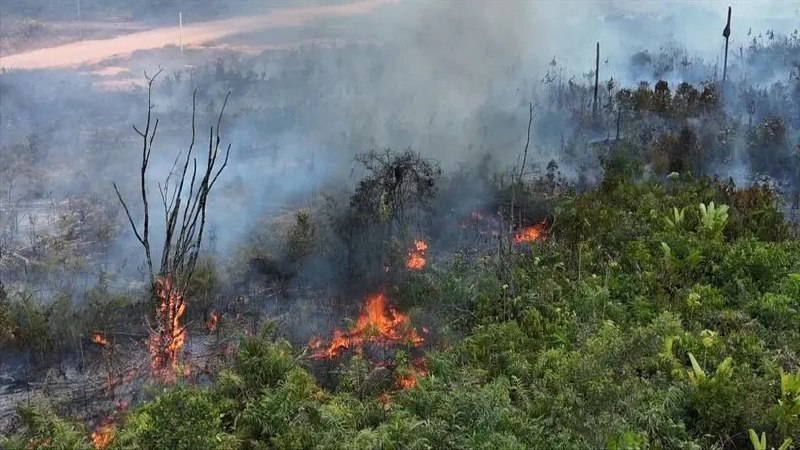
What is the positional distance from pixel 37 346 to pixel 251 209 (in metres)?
3.65

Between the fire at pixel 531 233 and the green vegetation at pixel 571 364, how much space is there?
354 mm

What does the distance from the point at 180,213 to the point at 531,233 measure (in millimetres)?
5119

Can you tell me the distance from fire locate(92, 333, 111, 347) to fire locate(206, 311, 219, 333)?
1.03m

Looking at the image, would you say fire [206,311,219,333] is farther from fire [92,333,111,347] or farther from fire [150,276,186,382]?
fire [92,333,111,347]

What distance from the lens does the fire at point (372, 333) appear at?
279 inches

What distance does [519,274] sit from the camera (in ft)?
27.8

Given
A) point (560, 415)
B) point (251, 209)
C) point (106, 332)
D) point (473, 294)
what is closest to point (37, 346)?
point (106, 332)

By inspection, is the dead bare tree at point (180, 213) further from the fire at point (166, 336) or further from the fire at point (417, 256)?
the fire at point (417, 256)

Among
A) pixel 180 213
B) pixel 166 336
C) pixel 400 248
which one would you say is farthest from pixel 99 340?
pixel 400 248

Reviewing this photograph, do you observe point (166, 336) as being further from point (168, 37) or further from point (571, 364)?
point (168, 37)

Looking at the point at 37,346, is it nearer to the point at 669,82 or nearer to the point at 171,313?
the point at 171,313

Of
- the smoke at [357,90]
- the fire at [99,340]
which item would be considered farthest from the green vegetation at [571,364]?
the smoke at [357,90]

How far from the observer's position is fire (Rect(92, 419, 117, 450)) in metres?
5.44

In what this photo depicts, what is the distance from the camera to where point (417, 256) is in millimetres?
9086
